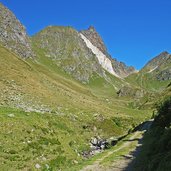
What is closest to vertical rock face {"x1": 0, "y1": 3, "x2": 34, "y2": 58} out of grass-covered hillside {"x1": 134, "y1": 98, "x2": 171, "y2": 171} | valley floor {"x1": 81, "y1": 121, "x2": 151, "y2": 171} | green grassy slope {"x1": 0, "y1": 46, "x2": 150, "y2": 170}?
green grassy slope {"x1": 0, "y1": 46, "x2": 150, "y2": 170}

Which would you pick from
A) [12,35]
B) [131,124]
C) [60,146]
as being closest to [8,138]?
[60,146]

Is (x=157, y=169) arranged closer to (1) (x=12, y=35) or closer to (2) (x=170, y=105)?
(2) (x=170, y=105)

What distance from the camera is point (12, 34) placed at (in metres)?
169

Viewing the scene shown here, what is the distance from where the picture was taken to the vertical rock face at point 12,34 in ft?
524

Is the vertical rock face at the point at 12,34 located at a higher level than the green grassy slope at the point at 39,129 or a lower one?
higher

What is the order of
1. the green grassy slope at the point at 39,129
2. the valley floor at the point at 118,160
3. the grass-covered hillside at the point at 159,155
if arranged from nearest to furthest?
1. the grass-covered hillside at the point at 159,155
2. the valley floor at the point at 118,160
3. the green grassy slope at the point at 39,129

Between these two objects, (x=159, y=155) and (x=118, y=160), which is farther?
(x=118, y=160)

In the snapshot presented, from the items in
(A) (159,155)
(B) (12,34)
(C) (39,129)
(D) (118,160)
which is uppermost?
(B) (12,34)

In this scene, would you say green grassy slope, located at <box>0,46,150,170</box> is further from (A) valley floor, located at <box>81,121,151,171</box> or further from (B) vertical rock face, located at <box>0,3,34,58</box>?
(B) vertical rock face, located at <box>0,3,34,58</box>

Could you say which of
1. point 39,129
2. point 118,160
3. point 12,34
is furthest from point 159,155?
point 12,34

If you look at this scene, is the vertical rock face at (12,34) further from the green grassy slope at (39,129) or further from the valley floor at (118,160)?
the valley floor at (118,160)

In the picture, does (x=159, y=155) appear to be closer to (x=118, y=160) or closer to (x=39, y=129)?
(x=118, y=160)

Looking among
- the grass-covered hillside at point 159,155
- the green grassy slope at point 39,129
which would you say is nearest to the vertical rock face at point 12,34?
the green grassy slope at point 39,129

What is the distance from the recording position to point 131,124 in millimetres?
80375
